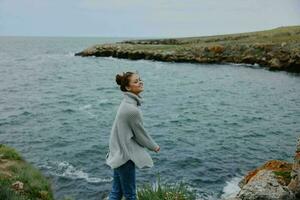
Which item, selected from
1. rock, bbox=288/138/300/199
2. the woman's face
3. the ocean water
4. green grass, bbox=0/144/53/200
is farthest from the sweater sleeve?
the ocean water

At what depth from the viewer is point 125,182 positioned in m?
6.96

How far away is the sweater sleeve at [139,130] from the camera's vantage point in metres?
6.64

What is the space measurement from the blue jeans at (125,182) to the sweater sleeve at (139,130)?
0.39 m

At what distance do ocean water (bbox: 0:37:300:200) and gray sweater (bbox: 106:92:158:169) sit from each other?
9433mm

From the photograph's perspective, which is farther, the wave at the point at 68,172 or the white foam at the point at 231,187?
the wave at the point at 68,172

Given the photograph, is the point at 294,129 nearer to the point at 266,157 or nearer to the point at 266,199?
the point at 266,157

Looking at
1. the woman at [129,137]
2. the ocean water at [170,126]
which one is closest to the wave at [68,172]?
the ocean water at [170,126]

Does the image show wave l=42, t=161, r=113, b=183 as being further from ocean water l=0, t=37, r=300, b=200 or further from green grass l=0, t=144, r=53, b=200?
green grass l=0, t=144, r=53, b=200

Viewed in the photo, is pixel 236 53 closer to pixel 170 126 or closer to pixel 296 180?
pixel 170 126

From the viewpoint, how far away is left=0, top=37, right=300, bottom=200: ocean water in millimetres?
18194

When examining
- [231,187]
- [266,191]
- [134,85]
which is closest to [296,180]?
Result: [266,191]

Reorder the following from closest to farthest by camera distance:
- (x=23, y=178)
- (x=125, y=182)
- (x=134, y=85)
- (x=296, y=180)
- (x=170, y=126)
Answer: (x=134, y=85)
(x=125, y=182)
(x=296, y=180)
(x=23, y=178)
(x=170, y=126)

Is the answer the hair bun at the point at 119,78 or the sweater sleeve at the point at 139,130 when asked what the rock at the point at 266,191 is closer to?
the sweater sleeve at the point at 139,130

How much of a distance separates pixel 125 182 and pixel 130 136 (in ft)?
2.69
